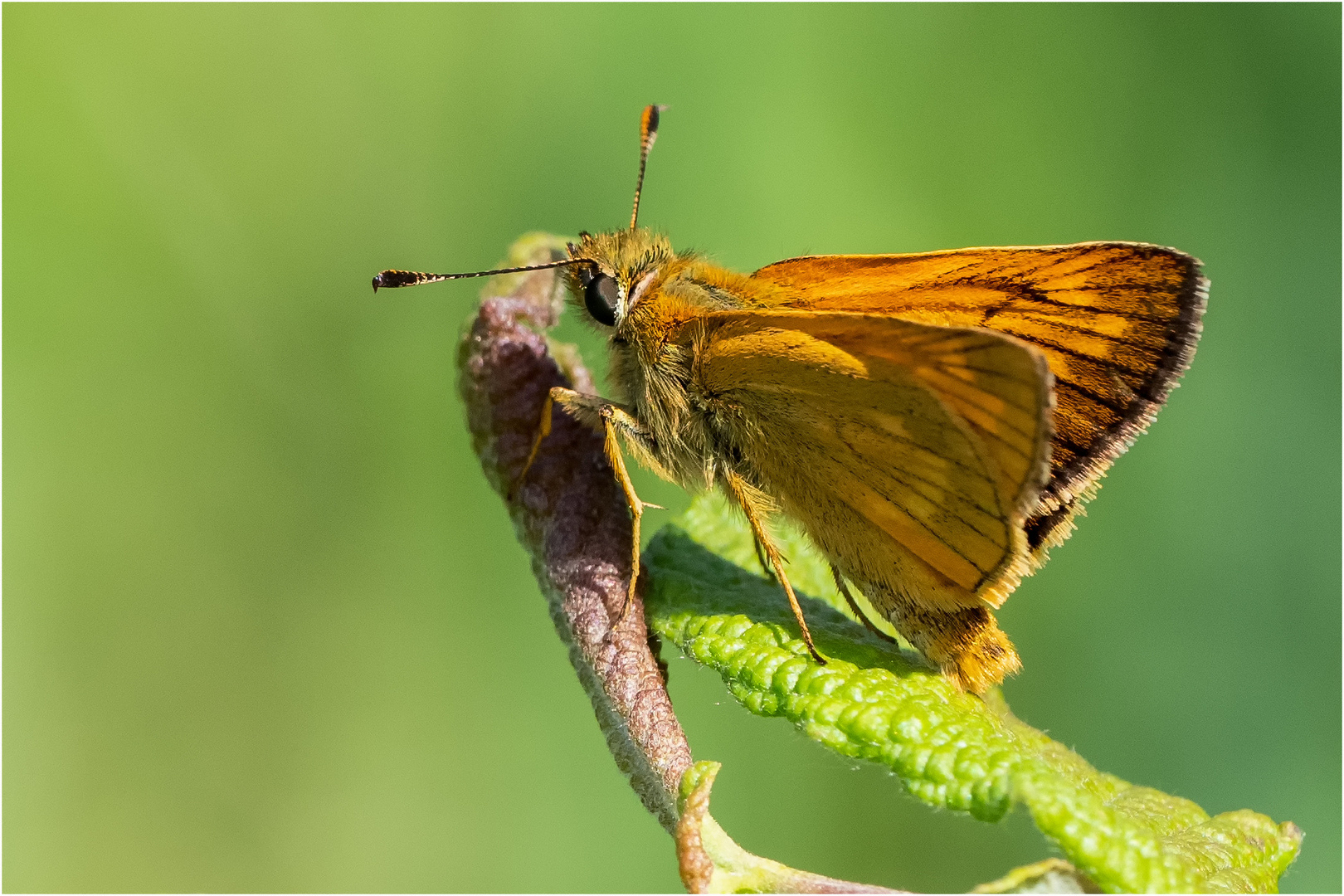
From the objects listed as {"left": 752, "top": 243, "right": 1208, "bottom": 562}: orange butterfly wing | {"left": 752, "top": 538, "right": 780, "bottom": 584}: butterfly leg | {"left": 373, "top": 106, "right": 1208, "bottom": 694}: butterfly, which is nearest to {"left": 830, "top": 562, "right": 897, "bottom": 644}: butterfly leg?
{"left": 373, "top": 106, "right": 1208, "bottom": 694}: butterfly

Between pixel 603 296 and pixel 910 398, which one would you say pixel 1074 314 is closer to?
pixel 910 398

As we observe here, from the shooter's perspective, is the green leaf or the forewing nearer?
the green leaf

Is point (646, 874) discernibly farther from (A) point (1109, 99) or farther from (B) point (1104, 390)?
(A) point (1109, 99)

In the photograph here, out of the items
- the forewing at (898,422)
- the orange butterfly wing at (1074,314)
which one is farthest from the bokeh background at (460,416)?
the orange butterfly wing at (1074,314)

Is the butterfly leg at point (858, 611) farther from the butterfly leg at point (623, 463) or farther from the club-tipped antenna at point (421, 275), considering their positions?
the club-tipped antenna at point (421, 275)

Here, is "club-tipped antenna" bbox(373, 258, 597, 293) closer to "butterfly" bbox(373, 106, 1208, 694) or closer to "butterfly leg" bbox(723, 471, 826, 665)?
"butterfly" bbox(373, 106, 1208, 694)

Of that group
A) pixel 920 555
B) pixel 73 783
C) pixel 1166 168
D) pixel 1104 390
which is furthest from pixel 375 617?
pixel 1166 168

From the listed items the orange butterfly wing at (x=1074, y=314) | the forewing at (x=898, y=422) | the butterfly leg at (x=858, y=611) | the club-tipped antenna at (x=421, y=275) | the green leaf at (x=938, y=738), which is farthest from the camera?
the club-tipped antenna at (x=421, y=275)
